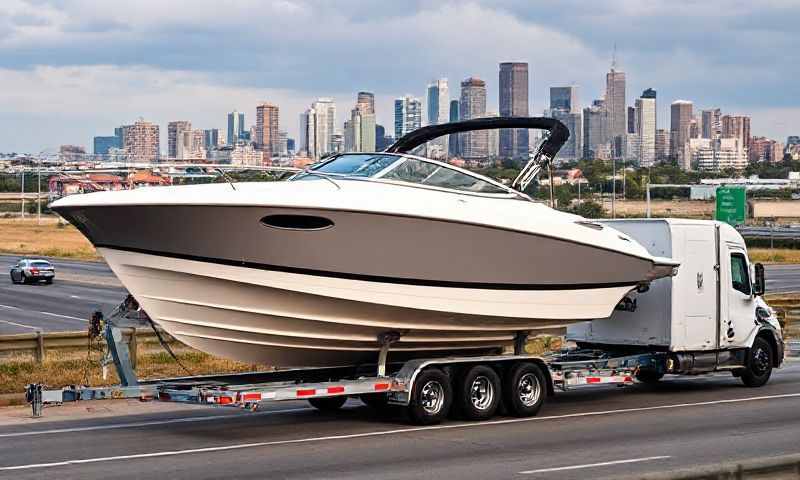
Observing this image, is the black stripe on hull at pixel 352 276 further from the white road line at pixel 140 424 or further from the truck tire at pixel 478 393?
the white road line at pixel 140 424

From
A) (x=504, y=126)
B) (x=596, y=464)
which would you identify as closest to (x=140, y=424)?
(x=596, y=464)

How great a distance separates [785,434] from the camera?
619 inches

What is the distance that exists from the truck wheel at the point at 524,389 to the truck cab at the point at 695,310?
2853 millimetres

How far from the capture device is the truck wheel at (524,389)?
1712 cm

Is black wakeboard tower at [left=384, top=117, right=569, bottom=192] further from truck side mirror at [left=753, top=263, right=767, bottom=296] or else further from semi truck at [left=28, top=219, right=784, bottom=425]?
truck side mirror at [left=753, top=263, right=767, bottom=296]

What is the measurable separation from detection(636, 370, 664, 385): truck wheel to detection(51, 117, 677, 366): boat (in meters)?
2.39

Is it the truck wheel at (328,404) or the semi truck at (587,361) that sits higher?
the semi truck at (587,361)

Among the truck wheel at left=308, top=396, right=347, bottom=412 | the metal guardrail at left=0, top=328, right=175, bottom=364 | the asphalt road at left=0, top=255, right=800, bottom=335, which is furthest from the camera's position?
the asphalt road at left=0, top=255, right=800, bottom=335

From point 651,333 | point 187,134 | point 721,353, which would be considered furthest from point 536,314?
point 187,134

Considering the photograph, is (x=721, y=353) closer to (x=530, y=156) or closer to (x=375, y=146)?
(x=530, y=156)

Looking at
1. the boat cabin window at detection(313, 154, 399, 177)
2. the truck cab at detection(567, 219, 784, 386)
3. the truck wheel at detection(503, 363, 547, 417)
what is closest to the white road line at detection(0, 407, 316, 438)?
the truck wheel at detection(503, 363, 547, 417)

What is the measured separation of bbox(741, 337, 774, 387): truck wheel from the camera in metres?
20.8

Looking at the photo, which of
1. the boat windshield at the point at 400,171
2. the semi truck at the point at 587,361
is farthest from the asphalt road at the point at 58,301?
the boat windshield at the point at 400,171

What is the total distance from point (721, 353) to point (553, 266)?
14.7 ft
